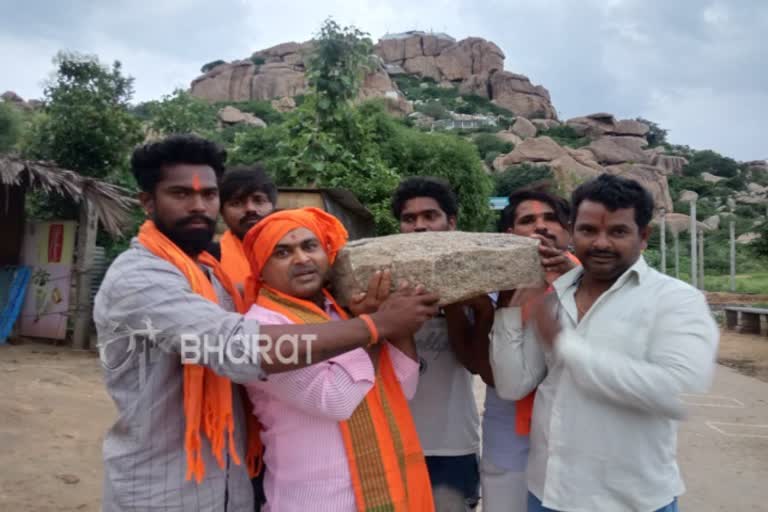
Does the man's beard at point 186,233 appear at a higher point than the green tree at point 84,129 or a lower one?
lower

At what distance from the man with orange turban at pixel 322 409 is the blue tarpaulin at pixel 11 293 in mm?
8515

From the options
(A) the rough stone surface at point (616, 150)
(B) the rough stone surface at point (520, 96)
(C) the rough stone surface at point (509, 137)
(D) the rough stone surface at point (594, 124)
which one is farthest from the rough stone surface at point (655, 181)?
(B) the rough stone surface at point (520, 96)

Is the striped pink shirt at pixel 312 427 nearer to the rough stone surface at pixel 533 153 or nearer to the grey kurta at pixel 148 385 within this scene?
the grey kurta at pixel 148 385

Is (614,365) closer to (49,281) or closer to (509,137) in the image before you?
(49,281)

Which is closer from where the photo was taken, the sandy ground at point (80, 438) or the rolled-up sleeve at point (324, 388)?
the rolled-up sleeve at point (324, 388)

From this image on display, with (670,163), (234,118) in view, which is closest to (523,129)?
(670,163)

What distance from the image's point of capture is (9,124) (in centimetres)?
1808

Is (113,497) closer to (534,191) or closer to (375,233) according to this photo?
(534,191)

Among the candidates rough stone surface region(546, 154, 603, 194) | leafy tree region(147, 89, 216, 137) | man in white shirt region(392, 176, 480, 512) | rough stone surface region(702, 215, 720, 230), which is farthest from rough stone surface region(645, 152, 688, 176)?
man in white shirt region(392, 176, 480, 512)

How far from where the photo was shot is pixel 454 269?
1940 mm

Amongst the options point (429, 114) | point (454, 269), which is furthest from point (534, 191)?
point (429, 114)

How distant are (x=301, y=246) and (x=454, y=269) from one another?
0.49 metres

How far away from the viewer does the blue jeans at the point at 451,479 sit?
2.34 m

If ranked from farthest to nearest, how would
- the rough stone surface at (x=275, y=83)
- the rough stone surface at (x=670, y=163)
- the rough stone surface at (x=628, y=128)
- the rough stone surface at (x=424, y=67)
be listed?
the rough stone surface at (x=424, y=67)
the rough stone surface at (x=275, y=83)
the rough stone surface at (x=628, y=128)
the rough stone surface at (x=670, y=163)
